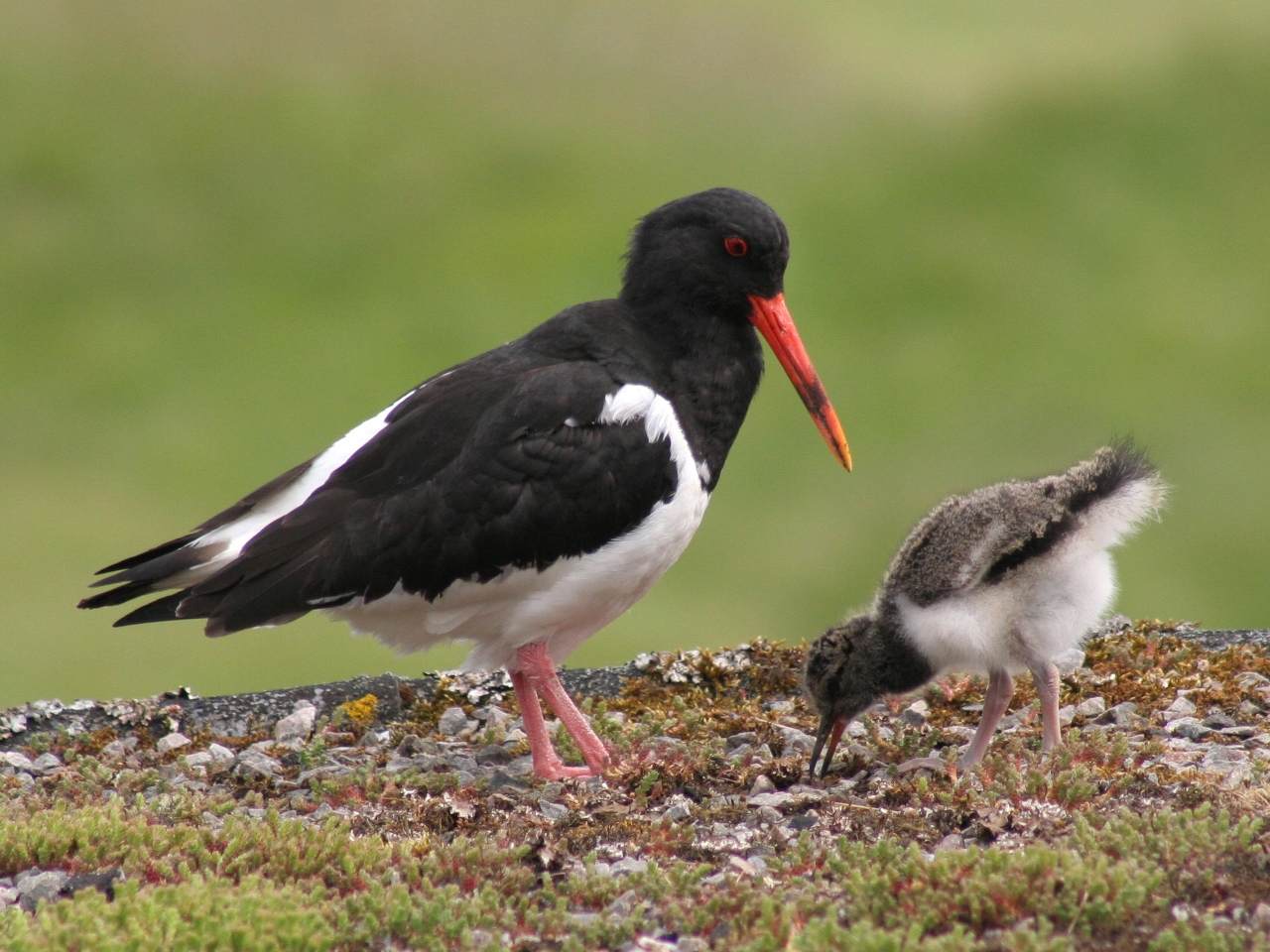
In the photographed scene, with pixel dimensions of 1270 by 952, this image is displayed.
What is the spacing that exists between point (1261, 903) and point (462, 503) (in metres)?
3.26

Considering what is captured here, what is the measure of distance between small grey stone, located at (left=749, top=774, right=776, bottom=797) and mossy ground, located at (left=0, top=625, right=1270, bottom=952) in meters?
0.03

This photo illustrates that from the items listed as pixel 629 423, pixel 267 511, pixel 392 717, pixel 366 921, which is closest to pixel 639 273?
pixel 629 423

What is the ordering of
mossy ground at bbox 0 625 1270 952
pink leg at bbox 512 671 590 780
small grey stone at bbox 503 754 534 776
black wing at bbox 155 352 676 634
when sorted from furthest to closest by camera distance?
small grey stone at bbox 503 754 534 776, pink leg at bbox 512 671 590 780, black wing at bbox 155 352 676 634, mossy ground at bbox 0 625 1270 952

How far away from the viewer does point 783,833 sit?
15.3 feet

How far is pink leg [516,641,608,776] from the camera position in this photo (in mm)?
5866

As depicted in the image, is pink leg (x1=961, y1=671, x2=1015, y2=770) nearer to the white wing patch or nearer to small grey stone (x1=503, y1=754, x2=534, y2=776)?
small grey stone (x1=503, y1=754, x2=534, y2=776)

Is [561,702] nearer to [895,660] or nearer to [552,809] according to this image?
[552,809]

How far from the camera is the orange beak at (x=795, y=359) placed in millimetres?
6500

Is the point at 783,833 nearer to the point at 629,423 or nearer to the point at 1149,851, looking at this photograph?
the point at 1149,851

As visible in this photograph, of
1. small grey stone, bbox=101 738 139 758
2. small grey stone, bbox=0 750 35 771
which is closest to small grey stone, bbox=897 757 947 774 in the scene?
small grey stone, bbox=101 738 139 758

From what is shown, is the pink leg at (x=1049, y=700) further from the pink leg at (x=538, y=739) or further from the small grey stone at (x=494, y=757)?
the small grey stone at (x=494, y=757)

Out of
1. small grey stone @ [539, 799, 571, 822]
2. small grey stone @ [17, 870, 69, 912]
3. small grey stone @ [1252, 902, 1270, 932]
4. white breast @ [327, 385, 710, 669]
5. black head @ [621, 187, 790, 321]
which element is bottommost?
small grey stone @ [17, 870, 69, 912]

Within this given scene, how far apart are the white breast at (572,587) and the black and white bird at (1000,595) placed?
0.84 meters

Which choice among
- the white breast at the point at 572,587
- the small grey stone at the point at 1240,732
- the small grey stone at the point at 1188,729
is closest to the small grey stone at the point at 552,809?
the white breast at the point at 572,587
